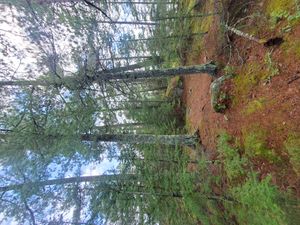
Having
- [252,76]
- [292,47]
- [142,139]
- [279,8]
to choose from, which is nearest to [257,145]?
[252,76]

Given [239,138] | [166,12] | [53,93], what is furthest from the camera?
[166,12]

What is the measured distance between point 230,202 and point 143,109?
6.29m

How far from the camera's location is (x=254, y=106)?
5555 millimetres

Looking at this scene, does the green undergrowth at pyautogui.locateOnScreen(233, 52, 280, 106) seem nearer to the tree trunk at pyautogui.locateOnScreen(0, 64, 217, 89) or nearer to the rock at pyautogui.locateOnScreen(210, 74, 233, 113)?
the rock at pyautogui.locateOnScreen(210, 74, 233, 113)

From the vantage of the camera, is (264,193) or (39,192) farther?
(39,192)

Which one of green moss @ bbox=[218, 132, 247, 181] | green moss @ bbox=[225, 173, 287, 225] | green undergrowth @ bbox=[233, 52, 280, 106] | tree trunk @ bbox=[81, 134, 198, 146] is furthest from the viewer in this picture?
tree trunk @ bbox=[81, 134, 198, 146]

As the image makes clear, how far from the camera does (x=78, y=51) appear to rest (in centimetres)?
632

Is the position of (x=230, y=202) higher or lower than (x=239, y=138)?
lower

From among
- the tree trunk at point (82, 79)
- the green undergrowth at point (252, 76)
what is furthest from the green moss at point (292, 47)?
the tree trunk at point (82, 79)

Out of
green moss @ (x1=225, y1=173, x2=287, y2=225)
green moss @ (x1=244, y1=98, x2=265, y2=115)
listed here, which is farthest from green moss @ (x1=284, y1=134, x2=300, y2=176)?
green moss @ (x1=244, y1=98, x2=265, y2=115)

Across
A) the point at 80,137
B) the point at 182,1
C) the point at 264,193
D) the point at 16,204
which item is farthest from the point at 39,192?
the point at 182,1

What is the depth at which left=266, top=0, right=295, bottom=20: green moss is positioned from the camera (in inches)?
197

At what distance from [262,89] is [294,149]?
1.62m

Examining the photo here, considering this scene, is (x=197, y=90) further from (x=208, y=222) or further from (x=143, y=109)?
(x=208, y=222)
